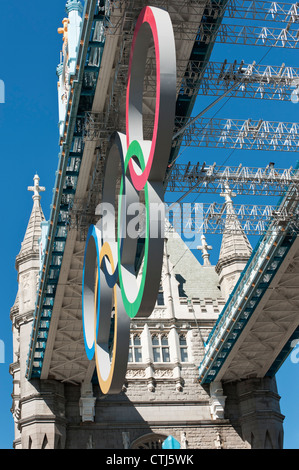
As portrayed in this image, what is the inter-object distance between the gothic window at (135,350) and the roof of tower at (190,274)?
4575 mm

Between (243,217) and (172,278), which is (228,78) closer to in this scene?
(243,217)

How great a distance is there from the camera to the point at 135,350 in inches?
1955

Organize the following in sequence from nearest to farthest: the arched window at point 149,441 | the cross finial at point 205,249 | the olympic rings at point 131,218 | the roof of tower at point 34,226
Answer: the olympic rings at point 131,218 → the arched window at point 149,441 → the roof of tower at point 34,226 → the cross finial at point 205,249

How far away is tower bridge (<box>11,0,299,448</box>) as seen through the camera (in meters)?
31.6

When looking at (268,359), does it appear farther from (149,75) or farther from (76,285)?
(149,75)

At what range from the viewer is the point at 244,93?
32.9 meters

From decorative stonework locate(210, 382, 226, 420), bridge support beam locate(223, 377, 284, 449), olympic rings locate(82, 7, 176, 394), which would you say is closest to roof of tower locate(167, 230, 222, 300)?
decorative stonework locate(210, 382, 226, 420)

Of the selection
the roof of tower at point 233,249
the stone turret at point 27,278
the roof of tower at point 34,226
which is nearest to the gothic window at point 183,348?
the roof of tower at point 233,249

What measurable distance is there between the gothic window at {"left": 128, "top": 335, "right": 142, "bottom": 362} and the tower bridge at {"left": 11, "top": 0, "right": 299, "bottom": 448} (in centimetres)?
11

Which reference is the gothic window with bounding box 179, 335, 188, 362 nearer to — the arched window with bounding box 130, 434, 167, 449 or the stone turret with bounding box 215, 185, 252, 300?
the stone turret with bounding box 215, 185, 252, 300

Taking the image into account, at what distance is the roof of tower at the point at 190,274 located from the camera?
54062mm

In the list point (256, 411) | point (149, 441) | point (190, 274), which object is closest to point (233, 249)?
point (190, 274)

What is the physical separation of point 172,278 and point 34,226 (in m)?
8.62

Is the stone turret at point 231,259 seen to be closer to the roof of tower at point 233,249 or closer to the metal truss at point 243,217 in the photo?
the roof of tower at point 233,249
